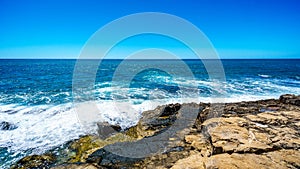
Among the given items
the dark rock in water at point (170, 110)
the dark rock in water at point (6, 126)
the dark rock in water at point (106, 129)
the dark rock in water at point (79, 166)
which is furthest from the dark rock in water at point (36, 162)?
the dark rock in water at point (6, 126)

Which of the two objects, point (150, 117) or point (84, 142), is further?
point (150, 117)

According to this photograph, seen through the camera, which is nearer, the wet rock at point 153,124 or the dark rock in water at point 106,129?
the wet rock at point 153,124

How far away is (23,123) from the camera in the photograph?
10.5 meters

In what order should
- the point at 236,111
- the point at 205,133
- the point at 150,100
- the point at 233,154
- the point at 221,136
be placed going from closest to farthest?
the point at 233,154 → the point at 221,136 → the point at 205,133 → the point at 236,111 → the point at 150,100

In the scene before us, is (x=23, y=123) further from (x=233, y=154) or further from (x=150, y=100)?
(x=233, y=154)

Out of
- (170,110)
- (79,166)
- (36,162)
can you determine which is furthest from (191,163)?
(170,110)

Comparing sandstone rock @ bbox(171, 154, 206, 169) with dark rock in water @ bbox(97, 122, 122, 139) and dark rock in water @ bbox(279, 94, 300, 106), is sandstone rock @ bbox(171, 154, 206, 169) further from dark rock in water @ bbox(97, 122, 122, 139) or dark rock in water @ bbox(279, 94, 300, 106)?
dark rock in water @ bbox(279, 94, 300, 106)

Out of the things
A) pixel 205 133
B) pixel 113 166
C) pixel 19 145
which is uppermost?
pixel 205 133

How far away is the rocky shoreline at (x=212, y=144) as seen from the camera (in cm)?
391

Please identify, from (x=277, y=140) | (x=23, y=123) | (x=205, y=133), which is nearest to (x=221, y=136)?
(x=205, y=133)

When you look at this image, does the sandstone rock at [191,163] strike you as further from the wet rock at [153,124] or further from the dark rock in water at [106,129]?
the dark rock in water at [106,129]

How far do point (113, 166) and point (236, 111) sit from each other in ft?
13.6

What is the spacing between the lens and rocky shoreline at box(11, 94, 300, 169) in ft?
12.8

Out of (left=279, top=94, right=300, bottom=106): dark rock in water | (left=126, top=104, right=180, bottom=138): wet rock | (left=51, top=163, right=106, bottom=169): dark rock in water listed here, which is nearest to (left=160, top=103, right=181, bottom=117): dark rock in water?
(left=126, top=104, right=180, bottom=138): wet rock
